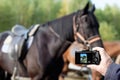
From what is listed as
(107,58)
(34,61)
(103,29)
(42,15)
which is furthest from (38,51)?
(103,29)

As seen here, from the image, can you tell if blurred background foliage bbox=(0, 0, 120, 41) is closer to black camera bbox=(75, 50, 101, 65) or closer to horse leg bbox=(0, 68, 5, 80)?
horse leg bbox=(0, 68, 5, 80)

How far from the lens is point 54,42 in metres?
5.23

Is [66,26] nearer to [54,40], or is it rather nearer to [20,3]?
[54,40]

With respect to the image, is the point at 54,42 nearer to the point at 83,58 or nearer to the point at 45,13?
the point at 83,58

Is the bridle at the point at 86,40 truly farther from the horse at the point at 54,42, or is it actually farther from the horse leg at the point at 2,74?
the horse leg at the point at 2,74

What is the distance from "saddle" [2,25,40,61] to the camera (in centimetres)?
530

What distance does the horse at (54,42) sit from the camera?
16.7 feet

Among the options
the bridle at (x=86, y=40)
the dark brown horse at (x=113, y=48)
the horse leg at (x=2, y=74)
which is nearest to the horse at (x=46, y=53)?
the bridle at (x=86, y=40)

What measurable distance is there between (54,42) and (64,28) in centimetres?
23

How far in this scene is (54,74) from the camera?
16.9 feet

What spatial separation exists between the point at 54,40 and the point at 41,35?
0.18m

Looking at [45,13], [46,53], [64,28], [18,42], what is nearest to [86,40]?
[64,28]

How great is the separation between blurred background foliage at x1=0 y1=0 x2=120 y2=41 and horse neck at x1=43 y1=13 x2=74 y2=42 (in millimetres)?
22499

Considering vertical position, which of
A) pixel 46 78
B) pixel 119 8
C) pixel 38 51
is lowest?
pixel 46 78
